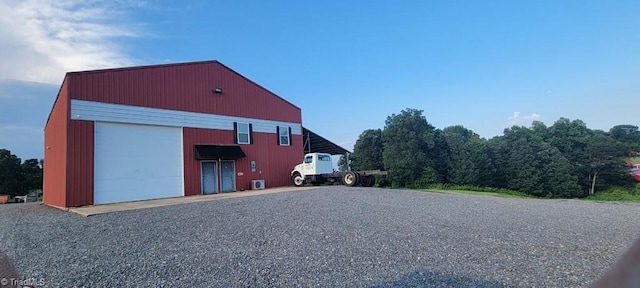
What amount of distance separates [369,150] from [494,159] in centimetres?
1703

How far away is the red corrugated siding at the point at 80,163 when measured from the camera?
1413 centimetres

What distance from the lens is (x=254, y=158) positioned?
21.6 m

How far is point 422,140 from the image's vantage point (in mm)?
39281

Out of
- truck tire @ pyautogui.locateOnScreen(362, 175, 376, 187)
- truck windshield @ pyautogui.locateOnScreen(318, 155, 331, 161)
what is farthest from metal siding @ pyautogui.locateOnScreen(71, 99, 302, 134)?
truck tire @ pyautogui.locateOnScreen(362, 175, 376, 187)

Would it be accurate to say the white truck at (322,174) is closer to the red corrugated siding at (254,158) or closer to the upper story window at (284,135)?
the red corrugated siding at (254,158)

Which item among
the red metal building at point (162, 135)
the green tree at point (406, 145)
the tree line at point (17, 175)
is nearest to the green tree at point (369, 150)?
the green tree at point (406, 145)

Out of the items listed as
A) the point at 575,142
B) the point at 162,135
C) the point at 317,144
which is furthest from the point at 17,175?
the point at 575,142

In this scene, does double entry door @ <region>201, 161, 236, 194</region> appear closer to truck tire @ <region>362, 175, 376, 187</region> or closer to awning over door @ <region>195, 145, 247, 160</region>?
awning over door @ <region>195, 145, 247, 160</region>

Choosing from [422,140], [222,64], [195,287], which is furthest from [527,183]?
[195,287]

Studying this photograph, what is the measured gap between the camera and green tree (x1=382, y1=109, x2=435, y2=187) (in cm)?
3728

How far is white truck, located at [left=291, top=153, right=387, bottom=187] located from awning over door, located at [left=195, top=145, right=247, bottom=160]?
171 inches

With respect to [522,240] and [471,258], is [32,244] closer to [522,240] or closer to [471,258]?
[471,258]

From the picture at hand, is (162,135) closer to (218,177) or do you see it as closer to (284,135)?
(218,177)

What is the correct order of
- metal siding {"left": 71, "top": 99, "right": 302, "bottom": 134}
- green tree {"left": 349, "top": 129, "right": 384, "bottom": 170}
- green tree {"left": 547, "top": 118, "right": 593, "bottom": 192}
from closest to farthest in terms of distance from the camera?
1. metal siding {"left": 71, "top": 99, "right": 302, "bottom": 134}
2. green tree {"left": 349, "top": 129, "right": 384, "bottom": 170}
3. green tree {"left": 547, "top": 118, "right": 593, "bottom": 192}
